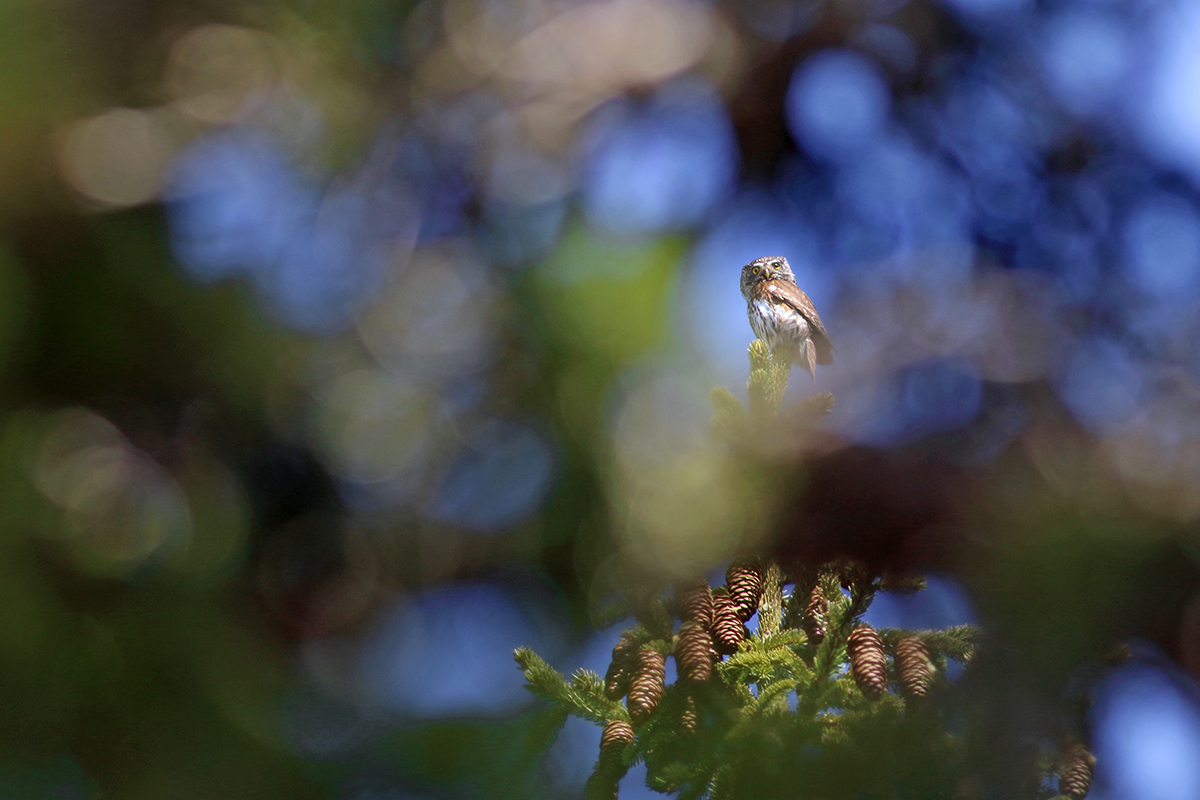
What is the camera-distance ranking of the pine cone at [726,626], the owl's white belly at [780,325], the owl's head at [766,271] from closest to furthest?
the pine cone at [726,626] < the owl's white belly at [780,325] < the owl's head at [766,271]

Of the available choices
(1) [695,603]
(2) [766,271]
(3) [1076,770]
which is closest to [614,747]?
(1) [695,603]

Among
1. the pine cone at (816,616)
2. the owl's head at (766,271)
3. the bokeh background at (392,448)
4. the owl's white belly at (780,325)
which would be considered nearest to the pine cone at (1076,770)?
the bokeh background at (392,448)

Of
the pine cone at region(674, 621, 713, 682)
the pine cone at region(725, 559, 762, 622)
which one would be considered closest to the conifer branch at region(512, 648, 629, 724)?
the pine cone at region(674, 621, 713, 682)

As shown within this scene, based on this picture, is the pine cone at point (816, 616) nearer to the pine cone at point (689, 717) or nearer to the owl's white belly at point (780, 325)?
the pine cone at point (689, 717)

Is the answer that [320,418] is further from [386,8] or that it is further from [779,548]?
[779,548]

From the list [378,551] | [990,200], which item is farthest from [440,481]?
[990,200]

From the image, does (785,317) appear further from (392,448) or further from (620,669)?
Answer: (392,448)
